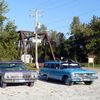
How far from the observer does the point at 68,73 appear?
23.2 m

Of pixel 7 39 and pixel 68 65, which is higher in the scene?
pixel 7 39

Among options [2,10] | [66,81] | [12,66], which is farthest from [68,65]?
[2,10]

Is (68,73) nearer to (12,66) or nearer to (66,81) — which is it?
(66,81)

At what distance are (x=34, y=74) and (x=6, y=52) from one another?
31.0 meters

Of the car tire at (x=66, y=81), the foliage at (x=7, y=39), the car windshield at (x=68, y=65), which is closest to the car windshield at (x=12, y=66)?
the car tire at (x=66, y=81)

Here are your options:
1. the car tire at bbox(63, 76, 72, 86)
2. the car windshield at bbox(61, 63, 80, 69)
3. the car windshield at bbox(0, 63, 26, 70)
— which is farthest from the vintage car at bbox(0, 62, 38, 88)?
the car windshield at bbox(61, 63, 80, 69)

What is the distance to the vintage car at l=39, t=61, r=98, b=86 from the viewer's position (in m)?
23.0

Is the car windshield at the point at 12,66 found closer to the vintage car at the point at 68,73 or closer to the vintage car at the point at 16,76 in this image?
the vintage car at the point at 16,76

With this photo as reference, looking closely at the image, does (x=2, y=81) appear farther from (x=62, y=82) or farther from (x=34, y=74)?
(x=62, y=82)

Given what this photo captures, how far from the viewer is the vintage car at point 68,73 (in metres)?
23.0

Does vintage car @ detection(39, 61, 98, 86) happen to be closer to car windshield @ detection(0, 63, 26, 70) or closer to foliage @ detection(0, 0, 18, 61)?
car windshield @ detection(0, 63, 26, 70)

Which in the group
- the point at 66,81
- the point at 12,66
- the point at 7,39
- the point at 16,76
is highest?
the point at 7,39

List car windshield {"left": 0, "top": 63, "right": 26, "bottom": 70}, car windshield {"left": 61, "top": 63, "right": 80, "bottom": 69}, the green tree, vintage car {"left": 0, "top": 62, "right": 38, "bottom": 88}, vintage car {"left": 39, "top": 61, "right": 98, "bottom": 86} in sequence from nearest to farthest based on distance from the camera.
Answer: vintage car {"left": 0, "top": 62, "right": 38, "bottom": 88}, car windshield {"left": 0, "top": 63, "right": 26, "bottom": 70}, vintage car {"left": 39, "top": 61, "right": 98, "bottom": 86}, car windshield {"left": 61, "top": 63, "right": 80, "bottom": 69}, the green tree

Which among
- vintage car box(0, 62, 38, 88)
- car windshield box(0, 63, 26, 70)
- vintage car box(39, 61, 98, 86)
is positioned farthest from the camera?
vintage car box(39, 61, 98, 86)
